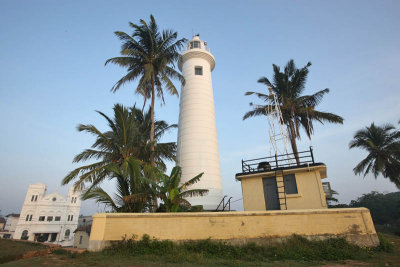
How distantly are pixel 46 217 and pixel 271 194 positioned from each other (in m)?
49.5

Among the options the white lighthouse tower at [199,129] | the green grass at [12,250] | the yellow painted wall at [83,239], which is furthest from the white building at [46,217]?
the white lighthouse tower at [199,129]

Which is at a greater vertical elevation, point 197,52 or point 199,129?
point 197,52

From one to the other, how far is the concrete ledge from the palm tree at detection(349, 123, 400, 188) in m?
18.8

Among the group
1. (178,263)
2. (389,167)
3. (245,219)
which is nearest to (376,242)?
(245,219)

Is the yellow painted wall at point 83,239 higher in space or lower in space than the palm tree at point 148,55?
lower

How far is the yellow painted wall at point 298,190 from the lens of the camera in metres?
11.7

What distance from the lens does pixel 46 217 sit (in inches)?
1758

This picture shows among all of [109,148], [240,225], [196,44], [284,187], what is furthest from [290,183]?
[196,44]

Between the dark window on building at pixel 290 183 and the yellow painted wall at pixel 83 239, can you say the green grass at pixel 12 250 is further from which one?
the yellow painted wall at pixel 83 239

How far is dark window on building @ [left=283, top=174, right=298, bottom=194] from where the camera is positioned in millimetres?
12384

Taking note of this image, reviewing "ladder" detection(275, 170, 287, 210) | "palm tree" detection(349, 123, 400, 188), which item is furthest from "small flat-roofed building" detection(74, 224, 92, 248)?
"palm tree" detection(349, 123, 400, 188)

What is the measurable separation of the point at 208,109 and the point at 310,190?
10107 millimetres

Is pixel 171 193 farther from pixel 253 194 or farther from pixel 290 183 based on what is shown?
pixel 290 183

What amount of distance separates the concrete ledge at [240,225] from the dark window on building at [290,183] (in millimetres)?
3275
